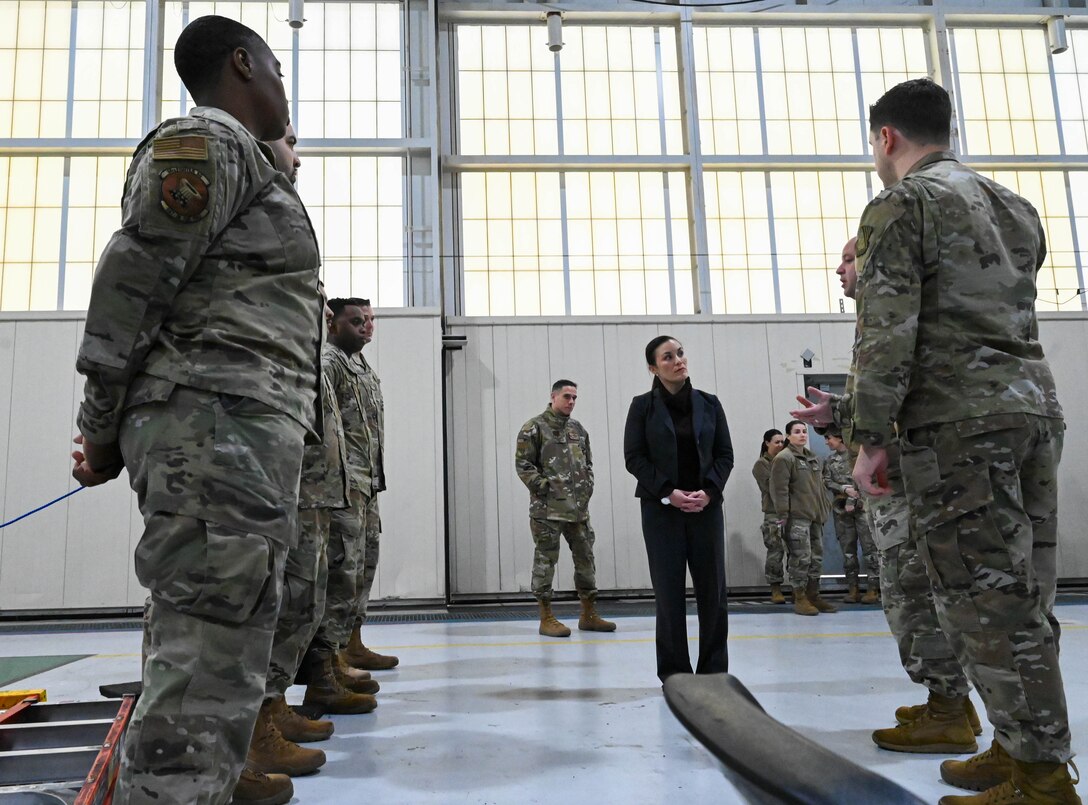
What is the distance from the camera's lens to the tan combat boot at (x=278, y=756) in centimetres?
A: 275

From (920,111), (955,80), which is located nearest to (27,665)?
(920,111)

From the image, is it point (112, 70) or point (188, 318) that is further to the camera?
point (112, 70)

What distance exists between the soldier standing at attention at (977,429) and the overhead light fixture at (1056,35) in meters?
11.0

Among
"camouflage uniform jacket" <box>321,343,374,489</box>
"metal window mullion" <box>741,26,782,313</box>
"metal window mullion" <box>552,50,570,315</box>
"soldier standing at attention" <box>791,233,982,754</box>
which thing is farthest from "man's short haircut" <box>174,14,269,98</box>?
"metal window mullion" <box>741,26,782,313</box>

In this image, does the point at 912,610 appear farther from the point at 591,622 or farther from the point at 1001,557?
the point at 591,622

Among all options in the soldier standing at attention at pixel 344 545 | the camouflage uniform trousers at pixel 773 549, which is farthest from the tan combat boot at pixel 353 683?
the camouflage uniform trousers at pixel 773 549

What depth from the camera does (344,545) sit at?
3896 millimetres

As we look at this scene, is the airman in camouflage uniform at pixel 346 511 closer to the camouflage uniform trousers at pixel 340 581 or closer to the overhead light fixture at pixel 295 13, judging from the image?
the camouflage uniform trousers at pixel 340 581

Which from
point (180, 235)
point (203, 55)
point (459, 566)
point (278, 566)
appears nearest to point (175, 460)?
point (278, 566)

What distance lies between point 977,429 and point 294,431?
1.71m

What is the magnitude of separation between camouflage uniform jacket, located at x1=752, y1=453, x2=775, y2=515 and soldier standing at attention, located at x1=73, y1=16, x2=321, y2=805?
7735 mm

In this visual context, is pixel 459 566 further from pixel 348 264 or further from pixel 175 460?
pixel 175 460

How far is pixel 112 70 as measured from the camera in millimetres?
10141

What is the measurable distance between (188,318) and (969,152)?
38.6 feet
